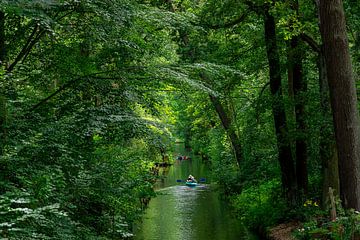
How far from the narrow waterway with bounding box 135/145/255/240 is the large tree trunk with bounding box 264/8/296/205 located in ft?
7.25

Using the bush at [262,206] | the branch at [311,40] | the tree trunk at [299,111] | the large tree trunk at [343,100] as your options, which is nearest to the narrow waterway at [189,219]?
the bush at [262,206]

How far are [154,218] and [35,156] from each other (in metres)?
12.2

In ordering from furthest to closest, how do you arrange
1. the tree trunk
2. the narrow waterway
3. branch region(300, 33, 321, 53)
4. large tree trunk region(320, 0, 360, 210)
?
the narrow waterway → the tree trunk → branch region(300, 33, 321, 53) → large tree trunk region(320, 0, 360, 210)

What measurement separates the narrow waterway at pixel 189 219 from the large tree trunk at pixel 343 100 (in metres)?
5.08

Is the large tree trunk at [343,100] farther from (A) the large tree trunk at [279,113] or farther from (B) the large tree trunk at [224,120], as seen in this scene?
(B) the large tree trunk at [224,120]

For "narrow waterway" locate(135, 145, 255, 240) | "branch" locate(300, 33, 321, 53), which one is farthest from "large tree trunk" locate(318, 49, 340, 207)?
"narrow waterway" locate(135, 145, 255, 240)

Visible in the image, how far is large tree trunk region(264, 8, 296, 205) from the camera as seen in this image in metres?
13.2

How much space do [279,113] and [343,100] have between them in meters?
6.48

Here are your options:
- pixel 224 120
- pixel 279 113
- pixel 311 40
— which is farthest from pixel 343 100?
pixel 224 120

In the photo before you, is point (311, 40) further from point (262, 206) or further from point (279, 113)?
point (262, 206)

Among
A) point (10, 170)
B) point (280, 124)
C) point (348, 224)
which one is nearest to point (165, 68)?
point (10, 170)

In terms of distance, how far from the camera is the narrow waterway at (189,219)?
15.2 m

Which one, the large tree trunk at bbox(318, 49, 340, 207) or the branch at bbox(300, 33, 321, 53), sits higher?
the branch at bbox(300, 33, 321, 53)

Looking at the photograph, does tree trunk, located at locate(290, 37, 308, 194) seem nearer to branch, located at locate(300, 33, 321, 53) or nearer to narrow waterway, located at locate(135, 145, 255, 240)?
branch, located at locate(300, 33, 321, 53)
